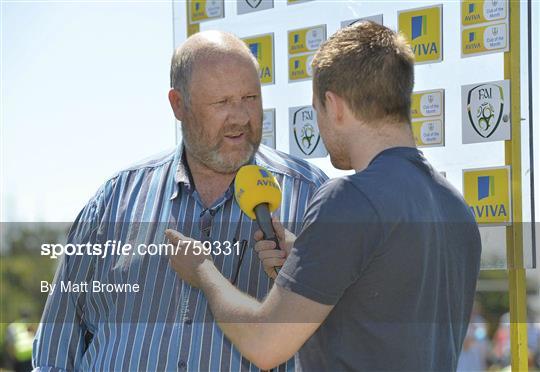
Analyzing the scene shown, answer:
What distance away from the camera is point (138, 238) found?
9.24 ft

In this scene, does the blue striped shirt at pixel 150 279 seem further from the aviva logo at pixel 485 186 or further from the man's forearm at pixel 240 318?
the aviva logo at pixel 485 186

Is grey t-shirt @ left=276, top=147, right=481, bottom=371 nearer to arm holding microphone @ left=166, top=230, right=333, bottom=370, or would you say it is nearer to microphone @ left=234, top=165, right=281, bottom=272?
arm holding microphone @ left=166, top=230, right=333, bottom=370

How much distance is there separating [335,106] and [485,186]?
4.19 ft

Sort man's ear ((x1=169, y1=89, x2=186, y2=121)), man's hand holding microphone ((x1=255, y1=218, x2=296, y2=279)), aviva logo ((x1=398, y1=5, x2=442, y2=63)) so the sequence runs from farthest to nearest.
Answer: aviva logo ((x1=398, y1=5, x2=442, y2=63))
man's ear ((x1=169, y1=89, x2=186, y2=121))
man's hand holding microphone ((x1=255, y1=218, x2=296, y2=279))

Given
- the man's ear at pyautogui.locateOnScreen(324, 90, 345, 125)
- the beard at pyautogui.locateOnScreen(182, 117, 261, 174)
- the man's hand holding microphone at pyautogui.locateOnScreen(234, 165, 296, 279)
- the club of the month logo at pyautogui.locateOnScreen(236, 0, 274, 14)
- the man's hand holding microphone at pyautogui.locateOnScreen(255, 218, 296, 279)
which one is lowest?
the man's hand holding microphone at pyautogui.locateOnScreen(255, 218, 296, 279)

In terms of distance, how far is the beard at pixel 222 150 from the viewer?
9.36 ft

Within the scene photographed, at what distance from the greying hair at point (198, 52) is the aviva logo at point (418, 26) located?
76 cm

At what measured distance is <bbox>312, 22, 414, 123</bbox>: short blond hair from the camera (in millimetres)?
2076

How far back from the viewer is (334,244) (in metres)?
1.92

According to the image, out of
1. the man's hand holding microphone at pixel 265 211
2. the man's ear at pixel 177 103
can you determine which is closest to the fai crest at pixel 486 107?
the man's hand holding microphone at pixel 265 211

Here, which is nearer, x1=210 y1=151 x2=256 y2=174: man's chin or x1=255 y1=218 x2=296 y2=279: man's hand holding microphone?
x1=255 y1=218 x2=296 y2=279: man's hand holding microphone

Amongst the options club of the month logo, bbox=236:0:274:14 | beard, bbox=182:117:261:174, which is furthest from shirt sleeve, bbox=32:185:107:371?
club of the month logo, bbox=236:0:274:14

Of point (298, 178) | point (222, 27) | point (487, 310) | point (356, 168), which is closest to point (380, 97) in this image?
point (356, 168)

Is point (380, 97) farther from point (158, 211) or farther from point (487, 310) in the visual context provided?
point (487, 310)
